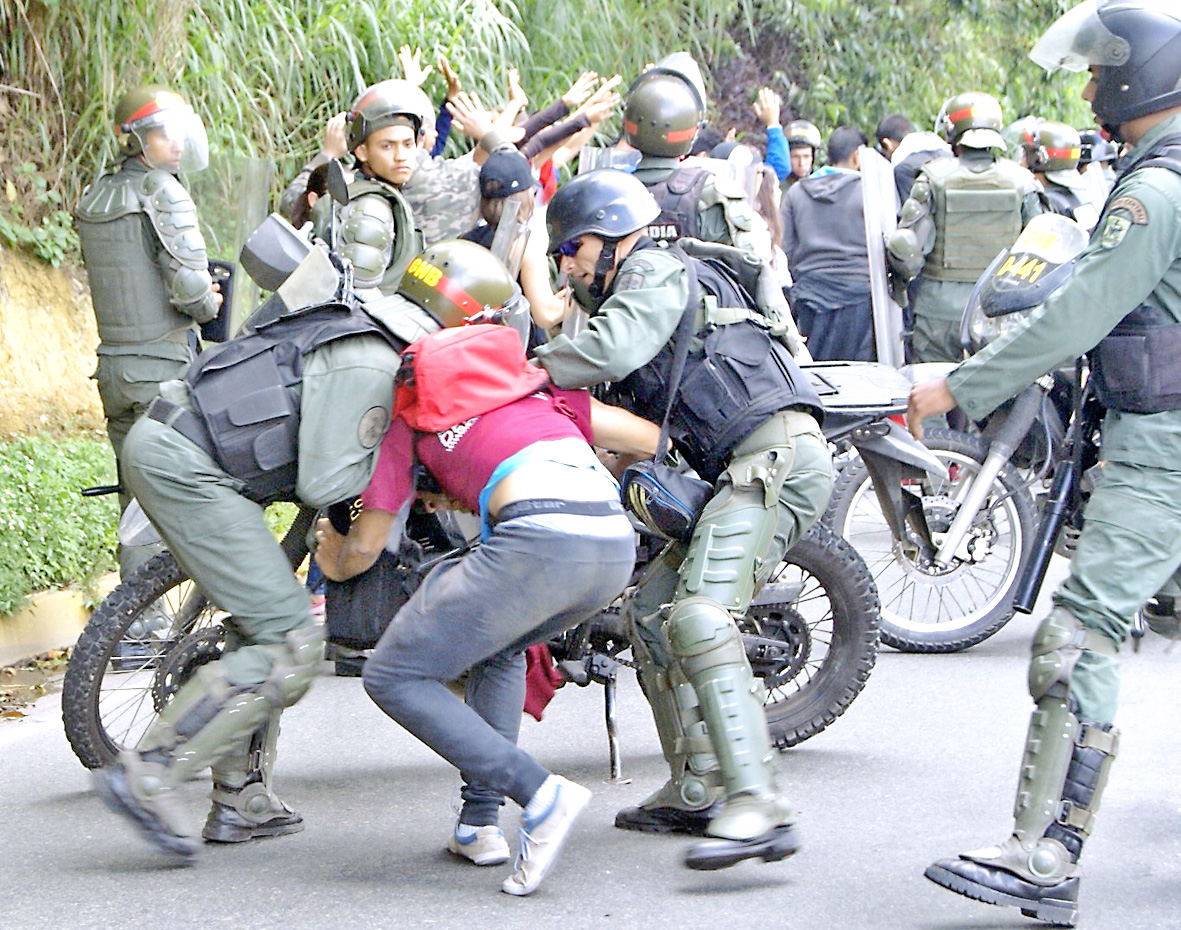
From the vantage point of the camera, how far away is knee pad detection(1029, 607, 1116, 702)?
3.59 m

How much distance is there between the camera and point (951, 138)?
8141mm

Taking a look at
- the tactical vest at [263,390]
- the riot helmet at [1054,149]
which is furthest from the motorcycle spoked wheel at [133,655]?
Answer: the riot helmet at [1054,149]

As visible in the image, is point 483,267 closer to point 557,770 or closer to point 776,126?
point 557,770

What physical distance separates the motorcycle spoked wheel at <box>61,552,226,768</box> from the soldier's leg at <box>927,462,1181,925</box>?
6.57 feet

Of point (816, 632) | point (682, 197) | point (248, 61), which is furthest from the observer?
point (248, 61)

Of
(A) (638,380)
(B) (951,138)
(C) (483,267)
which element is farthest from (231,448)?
(B) (951,138)

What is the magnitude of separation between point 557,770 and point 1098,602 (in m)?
1.84

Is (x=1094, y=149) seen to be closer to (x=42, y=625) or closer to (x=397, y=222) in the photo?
(x=397, y=222)

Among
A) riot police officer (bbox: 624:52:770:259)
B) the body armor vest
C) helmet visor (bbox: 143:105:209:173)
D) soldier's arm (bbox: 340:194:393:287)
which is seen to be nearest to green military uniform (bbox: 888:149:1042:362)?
riot police officer (bbox: 624:52:770:259)

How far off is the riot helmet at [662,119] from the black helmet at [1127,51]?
2948 mm

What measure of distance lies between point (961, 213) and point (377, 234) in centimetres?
313

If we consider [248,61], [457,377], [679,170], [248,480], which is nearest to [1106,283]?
[457,377]

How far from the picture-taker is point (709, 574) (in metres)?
4.06

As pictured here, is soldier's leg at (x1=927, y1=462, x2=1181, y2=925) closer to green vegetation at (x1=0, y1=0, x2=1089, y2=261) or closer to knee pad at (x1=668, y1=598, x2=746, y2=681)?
knee pad at (x1=668, y1=598, x2=746, y2=681)
